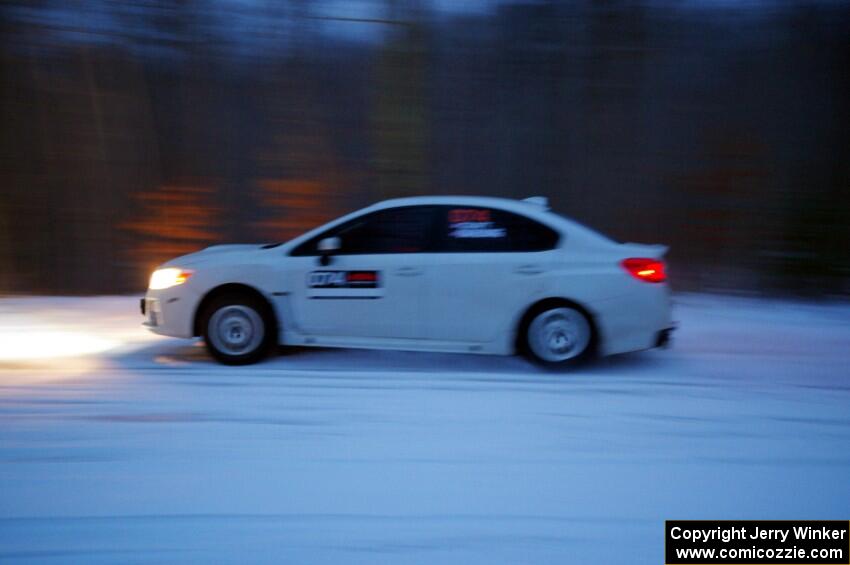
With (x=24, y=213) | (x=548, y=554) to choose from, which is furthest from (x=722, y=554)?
(x=24, y=213)

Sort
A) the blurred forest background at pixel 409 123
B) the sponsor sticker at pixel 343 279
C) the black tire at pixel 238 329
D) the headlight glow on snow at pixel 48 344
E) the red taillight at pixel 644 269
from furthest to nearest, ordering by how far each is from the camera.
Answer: the blurred forest background at pixel 409 123 → the headlight glow on snow at pixel 48 344 → the black tire at pixel 238 329 → the sponsor sticker at pixel 343 279 → the red taillight at pixel 644 269

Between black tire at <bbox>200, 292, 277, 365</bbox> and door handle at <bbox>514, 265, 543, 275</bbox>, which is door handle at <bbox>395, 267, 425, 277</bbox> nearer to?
door handle at <bbox>514, 265, 543, 275</bbox>

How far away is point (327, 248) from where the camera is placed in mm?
5664

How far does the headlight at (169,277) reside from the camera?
5840mm

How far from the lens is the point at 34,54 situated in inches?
414

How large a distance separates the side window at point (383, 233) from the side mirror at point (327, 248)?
45 millimetres

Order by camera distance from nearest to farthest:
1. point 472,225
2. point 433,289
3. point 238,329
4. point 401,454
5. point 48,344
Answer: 1. point 401,454
2. point 433,289
3. point 472,225
4. point 238,329
5. point 48,344

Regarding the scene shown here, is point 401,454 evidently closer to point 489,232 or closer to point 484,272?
point 484,272

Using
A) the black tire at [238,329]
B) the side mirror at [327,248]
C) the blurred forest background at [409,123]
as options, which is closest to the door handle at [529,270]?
the side mirror at [327,248]

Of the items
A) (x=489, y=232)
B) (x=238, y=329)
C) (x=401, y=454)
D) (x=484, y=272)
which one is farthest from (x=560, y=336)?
(x=238, y=329)

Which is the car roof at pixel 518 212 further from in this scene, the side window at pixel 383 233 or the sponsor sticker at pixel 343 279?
the sponsor sticker at pixel 343 279

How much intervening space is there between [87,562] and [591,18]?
10441 millimetres

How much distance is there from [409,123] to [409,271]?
5.64 meters

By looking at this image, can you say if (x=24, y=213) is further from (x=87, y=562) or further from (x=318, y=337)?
(x=87, y=562)
